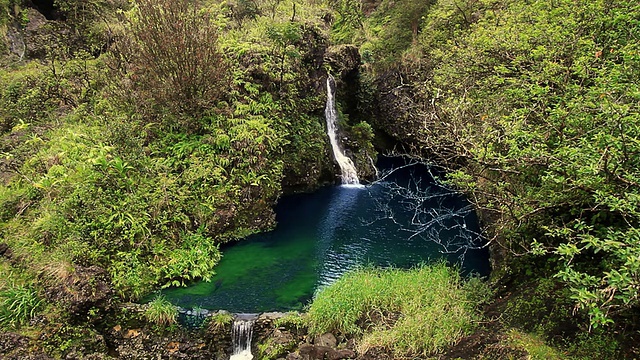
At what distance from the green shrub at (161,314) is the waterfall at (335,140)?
13.0m

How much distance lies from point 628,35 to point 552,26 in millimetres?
2391

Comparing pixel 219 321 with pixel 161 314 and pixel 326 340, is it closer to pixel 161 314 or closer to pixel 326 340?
pixel 161 314

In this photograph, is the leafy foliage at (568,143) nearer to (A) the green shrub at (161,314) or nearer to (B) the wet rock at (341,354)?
(B) the wet rock at (341,354)

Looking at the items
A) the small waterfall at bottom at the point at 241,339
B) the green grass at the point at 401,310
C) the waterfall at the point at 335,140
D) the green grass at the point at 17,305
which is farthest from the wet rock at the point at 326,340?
the waterfall at the point at 335,140

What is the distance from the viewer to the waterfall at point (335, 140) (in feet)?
69.9

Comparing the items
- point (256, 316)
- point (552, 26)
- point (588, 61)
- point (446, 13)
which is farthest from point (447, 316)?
point (446, 13)

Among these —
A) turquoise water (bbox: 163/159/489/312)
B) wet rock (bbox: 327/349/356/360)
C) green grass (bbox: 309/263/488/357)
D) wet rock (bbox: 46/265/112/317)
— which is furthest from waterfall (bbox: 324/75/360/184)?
wet rock (bbox: 46/265/112/317)

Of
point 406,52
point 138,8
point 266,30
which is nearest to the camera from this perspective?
point 138,8

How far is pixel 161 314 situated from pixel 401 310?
558 cm

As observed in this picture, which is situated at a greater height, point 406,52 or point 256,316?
point 406,52

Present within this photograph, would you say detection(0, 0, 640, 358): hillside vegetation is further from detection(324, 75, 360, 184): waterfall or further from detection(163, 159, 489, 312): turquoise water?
detection(324, 75, 360, 184): waterfall

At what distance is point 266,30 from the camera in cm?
1741

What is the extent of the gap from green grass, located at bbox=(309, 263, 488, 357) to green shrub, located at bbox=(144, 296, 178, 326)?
3.29m

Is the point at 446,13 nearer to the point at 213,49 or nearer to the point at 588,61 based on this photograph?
the point at 213,49
